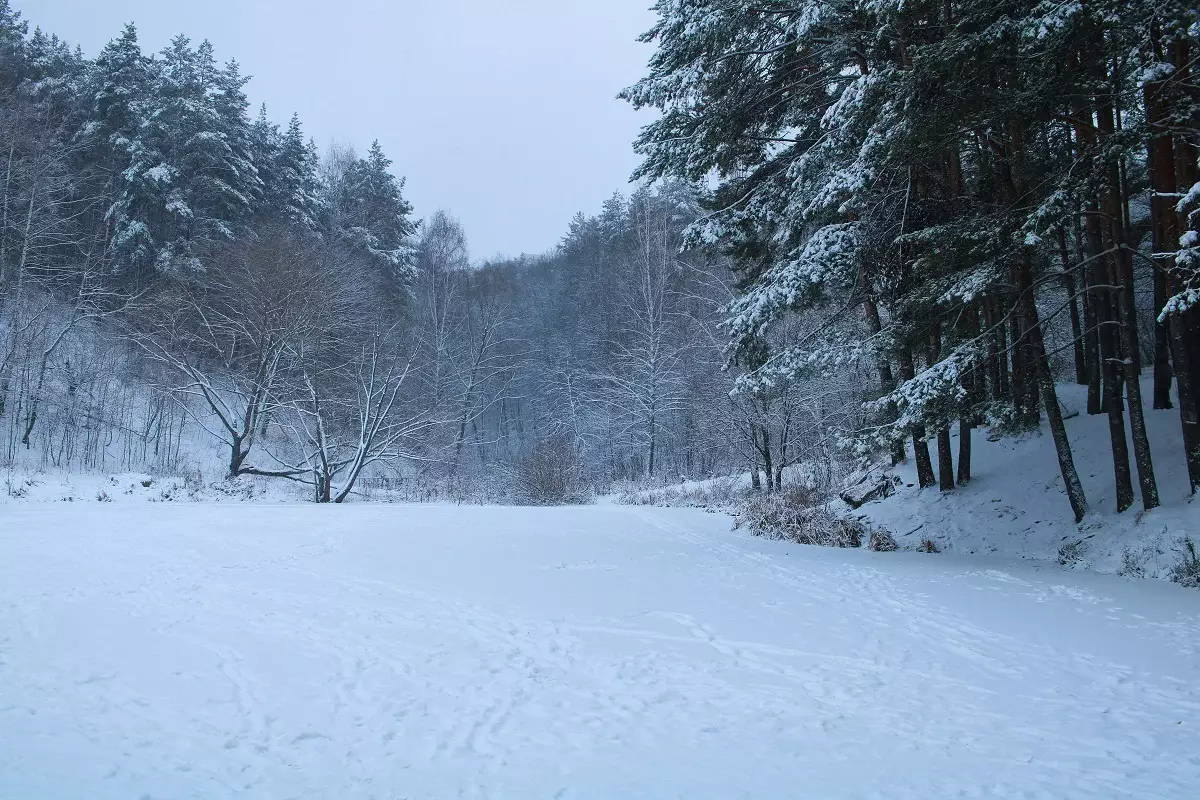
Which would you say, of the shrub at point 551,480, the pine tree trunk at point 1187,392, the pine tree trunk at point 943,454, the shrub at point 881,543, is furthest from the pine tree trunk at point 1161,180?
the shrub at point 551,480

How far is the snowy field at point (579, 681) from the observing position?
286cm

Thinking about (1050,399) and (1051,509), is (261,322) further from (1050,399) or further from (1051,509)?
(1051,509)

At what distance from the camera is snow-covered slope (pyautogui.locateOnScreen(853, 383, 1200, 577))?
7.07 metres

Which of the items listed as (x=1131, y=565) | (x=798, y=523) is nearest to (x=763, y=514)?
(x=798, y=523)

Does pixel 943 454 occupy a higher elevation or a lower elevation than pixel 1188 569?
higher

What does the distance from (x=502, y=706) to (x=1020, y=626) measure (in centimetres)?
426

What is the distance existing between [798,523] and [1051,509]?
3639mm

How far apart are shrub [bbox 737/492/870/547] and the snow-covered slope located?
0.77 metres

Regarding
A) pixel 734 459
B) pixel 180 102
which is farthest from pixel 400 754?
pixel 180 102

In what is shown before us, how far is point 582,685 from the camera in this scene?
397 centimetres

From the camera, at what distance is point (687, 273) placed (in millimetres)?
29391

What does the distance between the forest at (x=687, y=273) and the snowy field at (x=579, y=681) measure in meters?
3.23

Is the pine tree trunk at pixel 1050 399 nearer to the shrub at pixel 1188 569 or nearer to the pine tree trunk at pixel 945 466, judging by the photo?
the shrub at pixel 1188 569

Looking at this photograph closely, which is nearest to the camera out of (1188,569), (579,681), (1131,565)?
(579,681)
